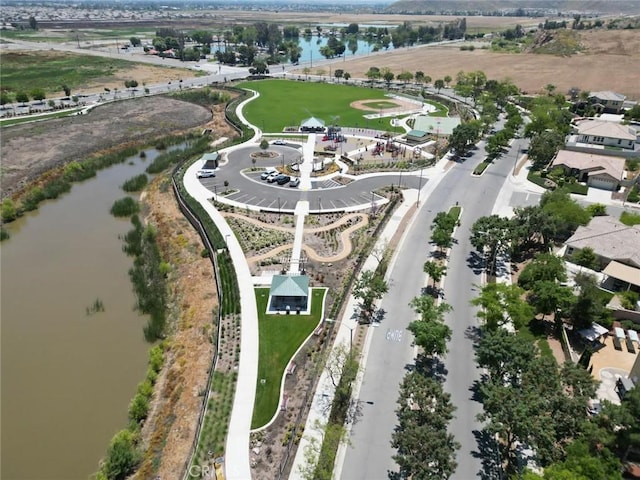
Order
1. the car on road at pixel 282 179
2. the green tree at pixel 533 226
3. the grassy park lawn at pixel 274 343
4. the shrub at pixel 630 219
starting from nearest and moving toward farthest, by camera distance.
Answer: the grassy park lawn at pixel 274 343, the green tree at pixel 533 226, the shrub at pixel 630 219, the car on road at pixel 282 179

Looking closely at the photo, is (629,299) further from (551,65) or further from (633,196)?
(551,65)

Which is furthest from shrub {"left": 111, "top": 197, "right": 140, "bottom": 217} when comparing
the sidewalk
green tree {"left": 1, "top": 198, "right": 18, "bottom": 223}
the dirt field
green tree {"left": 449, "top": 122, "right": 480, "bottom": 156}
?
the dirt field

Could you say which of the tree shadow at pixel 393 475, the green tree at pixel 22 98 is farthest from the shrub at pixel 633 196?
the green tree at pixel 22 98

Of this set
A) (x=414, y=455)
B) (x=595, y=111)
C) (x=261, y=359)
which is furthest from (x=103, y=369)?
(x=595, y=111)

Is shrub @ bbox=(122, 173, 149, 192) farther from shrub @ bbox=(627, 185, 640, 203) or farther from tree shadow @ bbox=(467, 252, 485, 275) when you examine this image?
shrub @ bbox=(627, 185, 640, 203)

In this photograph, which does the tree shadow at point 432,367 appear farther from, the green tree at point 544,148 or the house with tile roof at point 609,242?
the green tree at point 544,148

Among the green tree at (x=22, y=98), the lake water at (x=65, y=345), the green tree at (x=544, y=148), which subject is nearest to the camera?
the lake water at (x=65, y=345)
